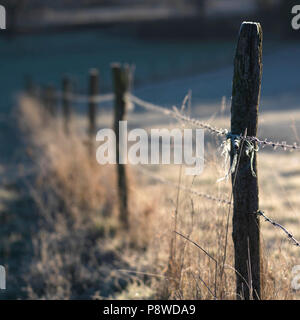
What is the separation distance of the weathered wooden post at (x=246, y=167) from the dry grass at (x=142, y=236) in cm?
12

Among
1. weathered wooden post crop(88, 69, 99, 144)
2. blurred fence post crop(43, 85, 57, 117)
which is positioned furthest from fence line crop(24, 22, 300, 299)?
blurred fence post crop(43, 85, 57, 117)

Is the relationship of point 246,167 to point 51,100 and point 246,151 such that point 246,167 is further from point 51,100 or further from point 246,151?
point 51,100

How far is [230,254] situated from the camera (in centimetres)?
307

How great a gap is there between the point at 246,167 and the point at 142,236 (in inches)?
89.5

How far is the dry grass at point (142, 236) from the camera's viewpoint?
3.08m

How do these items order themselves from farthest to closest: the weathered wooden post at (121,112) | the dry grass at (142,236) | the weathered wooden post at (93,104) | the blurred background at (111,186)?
the weathered wooden post at (93,104)
the weathered wooden post at (121,112)
the blurred background at (111,186)
the dry grass at (142,236)

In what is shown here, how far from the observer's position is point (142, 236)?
15.8 feet

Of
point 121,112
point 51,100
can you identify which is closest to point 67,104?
point 51,100

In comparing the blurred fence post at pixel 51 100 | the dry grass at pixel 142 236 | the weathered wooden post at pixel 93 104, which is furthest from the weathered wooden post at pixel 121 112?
the blurred fence post at pixel 51 100

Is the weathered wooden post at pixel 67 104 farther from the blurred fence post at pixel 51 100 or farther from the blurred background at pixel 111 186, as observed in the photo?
the blurred fence post at pixel 51 100

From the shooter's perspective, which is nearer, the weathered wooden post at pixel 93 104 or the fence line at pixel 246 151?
the fence line at pixel 246 151

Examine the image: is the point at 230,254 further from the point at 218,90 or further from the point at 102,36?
the point at 102,36
